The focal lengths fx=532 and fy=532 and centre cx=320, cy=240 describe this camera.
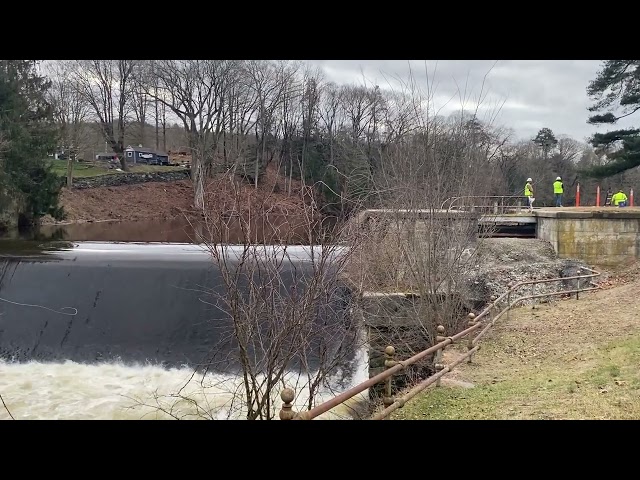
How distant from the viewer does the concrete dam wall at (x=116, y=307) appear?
462 inches

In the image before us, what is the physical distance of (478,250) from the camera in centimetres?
1282

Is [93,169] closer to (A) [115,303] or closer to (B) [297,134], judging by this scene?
(B) [297,134]

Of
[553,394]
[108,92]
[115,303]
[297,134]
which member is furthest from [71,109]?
[553,394]

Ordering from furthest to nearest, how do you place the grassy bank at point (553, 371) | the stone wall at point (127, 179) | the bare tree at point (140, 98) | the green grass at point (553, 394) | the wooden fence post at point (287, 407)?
the bare tree at point (140, 98), the stone wall at point (127, 179), the grassy bank at point (553, 371), the green grass at point (553, 394), the wooden fence post at point (287, 407)

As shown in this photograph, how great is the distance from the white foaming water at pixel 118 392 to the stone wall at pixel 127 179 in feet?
97.0

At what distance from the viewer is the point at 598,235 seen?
17.6m

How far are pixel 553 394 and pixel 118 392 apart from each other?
7.75 meters

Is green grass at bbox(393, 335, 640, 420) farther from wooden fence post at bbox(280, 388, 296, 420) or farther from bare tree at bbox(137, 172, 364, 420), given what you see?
wooden fence post at bbox(280, 388, 296, 420)

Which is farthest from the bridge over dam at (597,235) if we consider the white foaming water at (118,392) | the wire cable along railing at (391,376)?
the white foaming water at (118,392)

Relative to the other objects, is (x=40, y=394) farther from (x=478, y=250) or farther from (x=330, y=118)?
(x=330, y=118)

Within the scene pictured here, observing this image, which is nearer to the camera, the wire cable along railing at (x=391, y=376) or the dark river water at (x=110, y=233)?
the wire cable along railing at (x=391, y=376)

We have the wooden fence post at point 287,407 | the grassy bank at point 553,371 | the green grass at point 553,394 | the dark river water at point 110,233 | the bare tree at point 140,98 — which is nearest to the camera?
the wooden fence post at point 287,407

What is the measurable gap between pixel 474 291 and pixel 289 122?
3143cm

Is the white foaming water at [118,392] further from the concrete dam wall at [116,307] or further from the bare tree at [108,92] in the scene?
the bare tree at [108,92]
